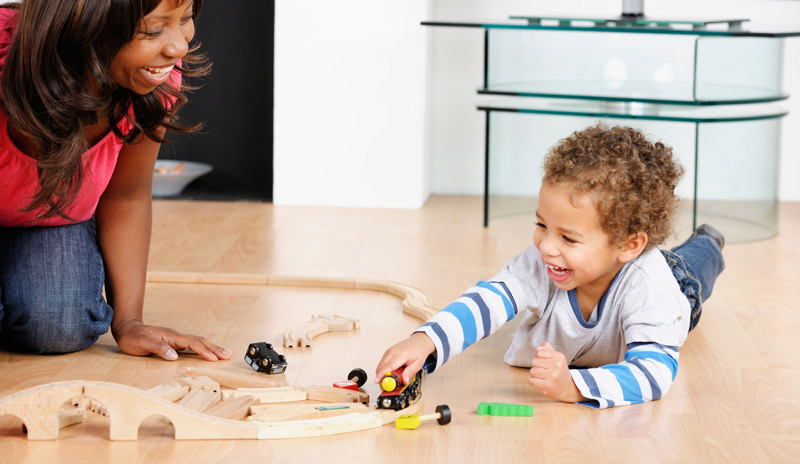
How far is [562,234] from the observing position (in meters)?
1.21

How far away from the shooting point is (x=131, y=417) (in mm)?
1035

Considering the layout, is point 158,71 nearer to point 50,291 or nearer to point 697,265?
point 50,291

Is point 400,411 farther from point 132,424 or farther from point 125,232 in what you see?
point 125,232

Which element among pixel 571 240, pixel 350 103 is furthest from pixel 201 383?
pixel 350 103

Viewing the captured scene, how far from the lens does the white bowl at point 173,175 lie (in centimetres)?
266

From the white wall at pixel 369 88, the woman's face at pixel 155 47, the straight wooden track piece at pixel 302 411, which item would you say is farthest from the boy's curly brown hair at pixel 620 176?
the white wall at pixel 369 88

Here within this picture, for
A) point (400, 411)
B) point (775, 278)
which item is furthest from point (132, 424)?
point (775, 278)

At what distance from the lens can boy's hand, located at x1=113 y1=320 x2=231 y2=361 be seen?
133 centimetres

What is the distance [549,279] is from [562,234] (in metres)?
0.10

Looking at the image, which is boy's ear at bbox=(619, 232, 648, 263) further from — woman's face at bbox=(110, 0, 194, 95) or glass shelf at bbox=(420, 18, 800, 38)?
glass shelf at bbox=(420, 18, 800, 38)

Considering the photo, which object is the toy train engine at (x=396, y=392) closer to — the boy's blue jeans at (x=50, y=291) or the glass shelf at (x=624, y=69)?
the boy's blue jeans at (x=50, y=291)

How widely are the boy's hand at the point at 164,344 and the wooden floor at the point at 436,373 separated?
0.05 ft

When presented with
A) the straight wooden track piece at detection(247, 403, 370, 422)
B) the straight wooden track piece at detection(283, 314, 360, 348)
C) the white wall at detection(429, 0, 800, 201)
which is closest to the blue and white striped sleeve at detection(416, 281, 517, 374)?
the straight wooden track piece at detection(247, 403, 370, 422)

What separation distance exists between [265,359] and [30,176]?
1.25 ft
